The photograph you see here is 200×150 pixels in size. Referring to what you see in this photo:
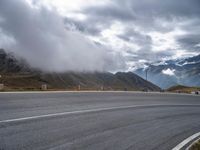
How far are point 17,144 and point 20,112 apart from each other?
191 inches

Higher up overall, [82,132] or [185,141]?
[82,132]

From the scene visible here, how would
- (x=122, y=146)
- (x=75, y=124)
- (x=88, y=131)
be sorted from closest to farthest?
(x=122, y=146) < (x=88, y=131) < (x=75, y=124)

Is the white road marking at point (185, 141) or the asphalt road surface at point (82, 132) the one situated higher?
the asphalt road surface at point (82, 132)

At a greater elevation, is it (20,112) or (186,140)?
(20,112)

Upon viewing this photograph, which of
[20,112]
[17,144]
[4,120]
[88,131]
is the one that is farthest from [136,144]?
[20,112]

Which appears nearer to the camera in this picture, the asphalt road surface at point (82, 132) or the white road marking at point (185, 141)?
the asphalt road surface at point (82, 132)

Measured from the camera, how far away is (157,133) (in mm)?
11156

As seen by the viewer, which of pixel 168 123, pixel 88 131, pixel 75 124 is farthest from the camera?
pixel 168 123

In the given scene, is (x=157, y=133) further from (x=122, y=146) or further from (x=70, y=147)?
(x=70, y=147)

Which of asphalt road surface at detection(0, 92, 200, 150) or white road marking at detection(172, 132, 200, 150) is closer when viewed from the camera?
asphalt road surface at detection(0, 92, 200, 150)

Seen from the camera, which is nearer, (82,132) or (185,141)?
(82,132)

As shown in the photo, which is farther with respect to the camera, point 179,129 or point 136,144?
point 179,129

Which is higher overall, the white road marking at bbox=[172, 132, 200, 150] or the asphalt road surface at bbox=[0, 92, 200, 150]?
the asphalt road surface at bbox=[0, 92, 200, 150]

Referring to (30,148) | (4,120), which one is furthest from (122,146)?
(4,120)
